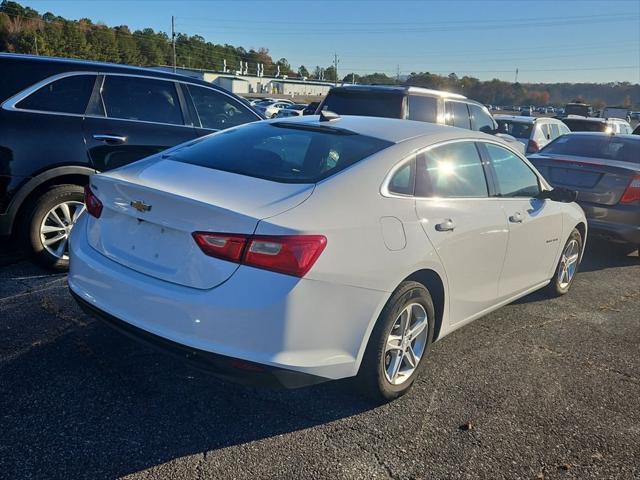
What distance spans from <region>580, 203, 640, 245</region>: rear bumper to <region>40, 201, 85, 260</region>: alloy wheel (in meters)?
5.77

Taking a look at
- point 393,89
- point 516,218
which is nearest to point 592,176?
point 393,89

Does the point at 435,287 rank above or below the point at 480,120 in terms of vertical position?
below

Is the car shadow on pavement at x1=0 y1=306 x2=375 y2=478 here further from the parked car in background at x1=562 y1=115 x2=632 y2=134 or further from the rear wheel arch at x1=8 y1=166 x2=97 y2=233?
the parked car in background at x1=562 y1=115 x2=632 y2=134

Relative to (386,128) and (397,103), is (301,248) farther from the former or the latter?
(397,103)

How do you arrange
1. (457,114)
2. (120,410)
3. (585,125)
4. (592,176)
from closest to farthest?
(120,410) → (592,176) → (457,114) → (585,125)

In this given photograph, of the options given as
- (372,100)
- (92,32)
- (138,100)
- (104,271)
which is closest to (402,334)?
(104,271)

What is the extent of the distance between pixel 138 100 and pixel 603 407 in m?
4.60

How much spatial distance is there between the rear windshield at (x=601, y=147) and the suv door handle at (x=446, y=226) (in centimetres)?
516

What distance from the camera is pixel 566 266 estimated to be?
5480mm

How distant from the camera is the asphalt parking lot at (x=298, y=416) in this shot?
8.64 ft

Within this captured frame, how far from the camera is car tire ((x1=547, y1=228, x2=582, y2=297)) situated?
533cm

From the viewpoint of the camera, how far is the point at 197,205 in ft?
8.77

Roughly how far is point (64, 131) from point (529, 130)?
1038cm

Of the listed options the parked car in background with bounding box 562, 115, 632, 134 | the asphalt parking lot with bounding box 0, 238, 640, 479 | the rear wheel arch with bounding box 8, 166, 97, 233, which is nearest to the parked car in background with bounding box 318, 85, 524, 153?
the rear wheel arch with bounding box 8, 166, 97, 233
